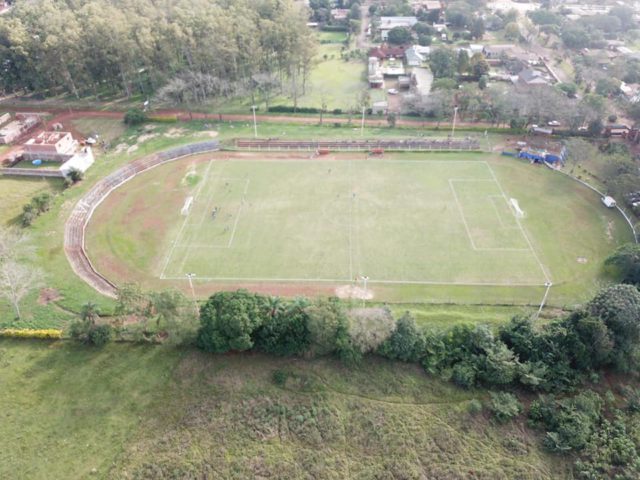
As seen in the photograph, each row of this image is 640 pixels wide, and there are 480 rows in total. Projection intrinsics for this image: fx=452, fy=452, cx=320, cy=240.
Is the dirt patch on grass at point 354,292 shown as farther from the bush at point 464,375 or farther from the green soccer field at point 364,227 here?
the bush at point 464,375

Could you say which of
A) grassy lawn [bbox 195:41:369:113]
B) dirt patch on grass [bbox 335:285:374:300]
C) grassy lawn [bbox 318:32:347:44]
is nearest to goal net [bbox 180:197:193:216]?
dirt patch on grass [bbox 335:285:374:300]

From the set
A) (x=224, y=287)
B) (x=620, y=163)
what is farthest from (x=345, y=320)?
(x=620, y=163)

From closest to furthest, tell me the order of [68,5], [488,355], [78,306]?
[488,355], [78,306], [68,5]

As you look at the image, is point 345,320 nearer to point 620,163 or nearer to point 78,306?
point 78,306

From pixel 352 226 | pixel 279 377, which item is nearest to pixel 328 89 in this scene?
pixel 352 226

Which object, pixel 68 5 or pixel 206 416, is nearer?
pixel 206 416

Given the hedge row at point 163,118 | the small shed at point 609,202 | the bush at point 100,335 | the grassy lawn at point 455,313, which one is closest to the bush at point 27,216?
the bush at point 100,335

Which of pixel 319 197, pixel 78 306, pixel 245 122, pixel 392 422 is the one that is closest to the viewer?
pixel 392 422

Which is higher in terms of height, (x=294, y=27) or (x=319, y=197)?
(x=294, y=27)

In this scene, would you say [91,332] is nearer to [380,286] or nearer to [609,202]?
[380,286]
